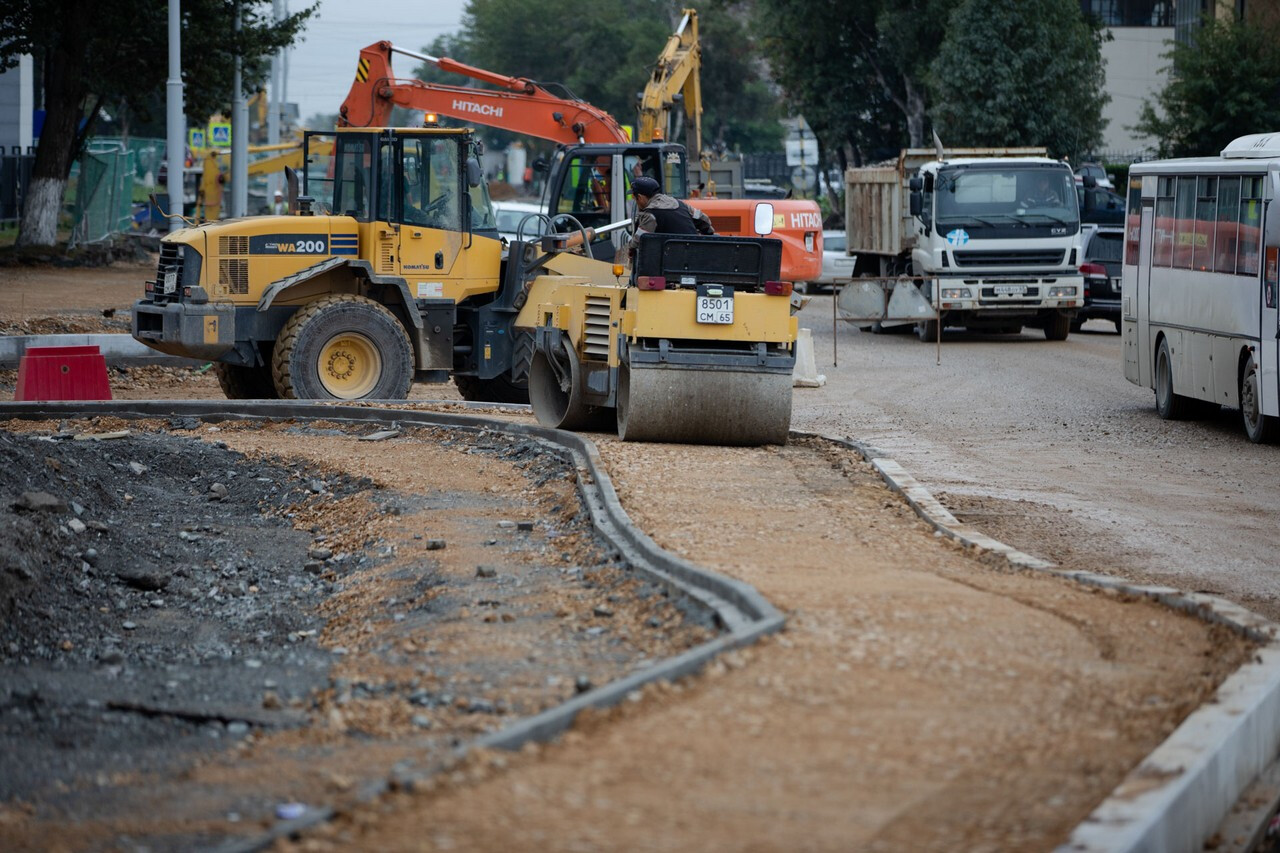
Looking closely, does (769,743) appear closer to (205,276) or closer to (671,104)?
(205,276)

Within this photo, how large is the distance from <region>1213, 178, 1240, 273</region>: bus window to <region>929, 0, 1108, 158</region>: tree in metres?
32.1

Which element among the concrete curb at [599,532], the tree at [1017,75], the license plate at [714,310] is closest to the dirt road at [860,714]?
the concrete curb at [599,532]

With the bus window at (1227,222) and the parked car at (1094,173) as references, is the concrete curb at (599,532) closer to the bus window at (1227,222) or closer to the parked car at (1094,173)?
the bus window at (1227,222)

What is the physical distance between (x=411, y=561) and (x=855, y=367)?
15.0 m

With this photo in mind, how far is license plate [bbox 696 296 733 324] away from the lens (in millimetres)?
14461

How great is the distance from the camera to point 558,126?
74.4 feet

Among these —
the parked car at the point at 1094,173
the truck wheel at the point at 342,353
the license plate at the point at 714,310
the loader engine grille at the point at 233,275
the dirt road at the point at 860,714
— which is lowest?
Result: the dirt road at the point at 860,714

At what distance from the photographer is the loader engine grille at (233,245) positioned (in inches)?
705

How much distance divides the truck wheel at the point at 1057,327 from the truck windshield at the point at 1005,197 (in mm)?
1559

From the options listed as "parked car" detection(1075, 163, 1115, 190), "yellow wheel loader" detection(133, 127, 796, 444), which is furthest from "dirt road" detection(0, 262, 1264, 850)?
"parked car" detection(1075, 163, 1115, 190)

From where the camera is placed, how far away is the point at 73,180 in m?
61.1

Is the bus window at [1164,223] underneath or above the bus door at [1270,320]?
above

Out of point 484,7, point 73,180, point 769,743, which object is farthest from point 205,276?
point 484,7

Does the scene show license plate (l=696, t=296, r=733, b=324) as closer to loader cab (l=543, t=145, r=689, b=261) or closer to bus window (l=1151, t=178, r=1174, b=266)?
bus window (l=1151, t=178, r=1174, b=266)
